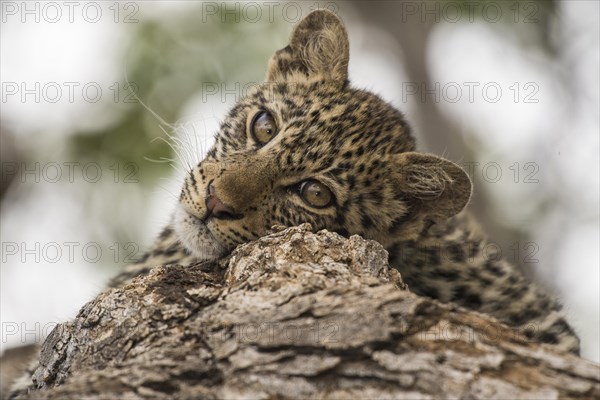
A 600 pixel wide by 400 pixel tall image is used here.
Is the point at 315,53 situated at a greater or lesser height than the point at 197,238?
greater

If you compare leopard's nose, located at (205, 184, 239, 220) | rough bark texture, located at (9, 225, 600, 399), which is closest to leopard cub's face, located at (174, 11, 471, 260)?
leopard's nose, located at (205, 184, 239, 220)

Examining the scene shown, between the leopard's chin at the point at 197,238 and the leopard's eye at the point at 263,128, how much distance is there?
1.04 metres

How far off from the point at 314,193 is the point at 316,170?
0.22 meters

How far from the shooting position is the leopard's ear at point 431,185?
744 cm

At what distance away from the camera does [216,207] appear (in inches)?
263

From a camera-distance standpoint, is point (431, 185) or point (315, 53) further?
point (315, 53)

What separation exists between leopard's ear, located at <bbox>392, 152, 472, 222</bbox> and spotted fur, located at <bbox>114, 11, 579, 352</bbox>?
0.01 metres

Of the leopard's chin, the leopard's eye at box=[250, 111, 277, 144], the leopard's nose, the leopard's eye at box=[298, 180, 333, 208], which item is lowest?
the leopard's chin

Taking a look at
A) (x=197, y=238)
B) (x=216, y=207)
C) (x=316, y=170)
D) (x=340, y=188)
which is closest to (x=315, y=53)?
(x=316, y=170)

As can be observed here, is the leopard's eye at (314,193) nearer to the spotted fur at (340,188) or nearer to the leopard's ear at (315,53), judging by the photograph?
the spotted fur at (340,188)

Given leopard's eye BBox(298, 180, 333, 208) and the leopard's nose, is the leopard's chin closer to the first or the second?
the leopard's nose

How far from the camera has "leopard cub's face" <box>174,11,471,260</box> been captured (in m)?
6.79

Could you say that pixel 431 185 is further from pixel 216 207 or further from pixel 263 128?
pixel 216 207

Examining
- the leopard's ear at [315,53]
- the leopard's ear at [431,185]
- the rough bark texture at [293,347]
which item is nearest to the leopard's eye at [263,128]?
the leopard's ear at [315,53]
